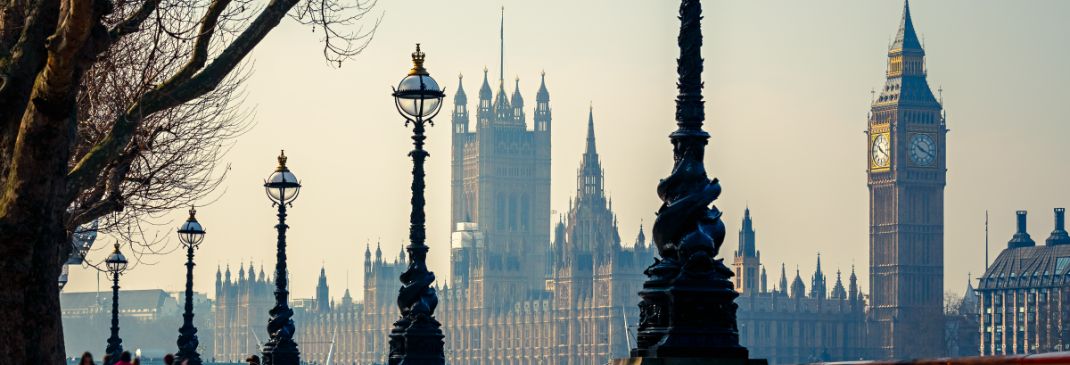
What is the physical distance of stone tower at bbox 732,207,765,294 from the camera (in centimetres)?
16738

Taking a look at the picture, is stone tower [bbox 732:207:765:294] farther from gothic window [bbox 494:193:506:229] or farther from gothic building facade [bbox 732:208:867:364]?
gothic window [bbox 494:193:506:229]

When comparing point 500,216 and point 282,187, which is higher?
point 500,216

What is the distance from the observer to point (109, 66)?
76.3 ft

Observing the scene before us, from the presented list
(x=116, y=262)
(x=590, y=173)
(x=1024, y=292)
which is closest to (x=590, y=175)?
(x=590, y=173)

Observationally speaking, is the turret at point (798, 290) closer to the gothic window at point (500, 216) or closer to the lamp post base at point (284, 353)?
the gothic window at point (500, 216)

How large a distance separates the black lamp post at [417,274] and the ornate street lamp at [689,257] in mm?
6721

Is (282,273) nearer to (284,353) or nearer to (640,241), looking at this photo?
(284,353)

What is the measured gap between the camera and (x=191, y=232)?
32.9m

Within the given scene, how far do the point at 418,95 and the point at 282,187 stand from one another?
6009 millimetres

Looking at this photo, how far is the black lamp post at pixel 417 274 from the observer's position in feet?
71.8

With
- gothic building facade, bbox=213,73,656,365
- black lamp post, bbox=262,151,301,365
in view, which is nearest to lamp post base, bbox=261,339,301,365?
black lamp post, bbox=262,151,301,365

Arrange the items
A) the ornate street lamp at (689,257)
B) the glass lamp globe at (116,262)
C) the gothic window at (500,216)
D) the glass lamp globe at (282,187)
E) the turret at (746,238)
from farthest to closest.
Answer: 1. the gothic window at (500,216)
2. the turret at (746,238)
3. the glass lamp globe at (116,262)
4. the glass lamp globe at (282,187)
5. the ornate street lamp at (689,257)

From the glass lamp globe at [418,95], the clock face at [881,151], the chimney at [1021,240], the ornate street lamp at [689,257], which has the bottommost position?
the ornate street lamp at [689,257]

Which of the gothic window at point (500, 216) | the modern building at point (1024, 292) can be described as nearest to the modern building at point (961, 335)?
the modern building at point (1024, 292)
